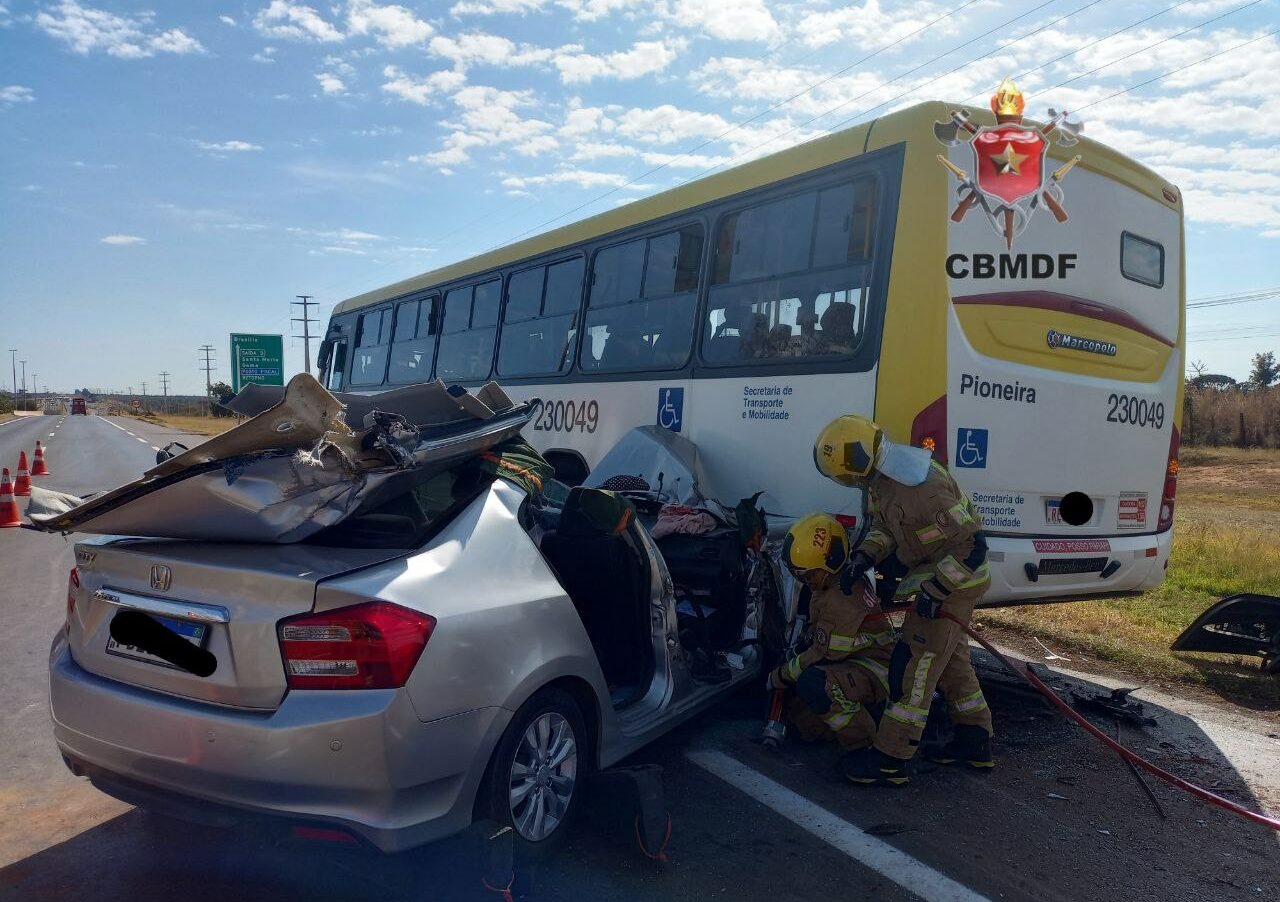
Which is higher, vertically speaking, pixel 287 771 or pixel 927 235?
pixel 927 235

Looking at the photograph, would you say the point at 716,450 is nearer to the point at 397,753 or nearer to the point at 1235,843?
the point at 1235,843

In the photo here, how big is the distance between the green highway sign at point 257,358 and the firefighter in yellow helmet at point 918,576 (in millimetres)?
33108

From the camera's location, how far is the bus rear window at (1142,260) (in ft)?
19.1

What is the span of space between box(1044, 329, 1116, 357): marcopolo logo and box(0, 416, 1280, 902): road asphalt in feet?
7.34

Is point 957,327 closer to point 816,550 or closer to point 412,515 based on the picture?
point 816,550

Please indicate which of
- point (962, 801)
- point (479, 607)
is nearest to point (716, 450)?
point (962, 801)

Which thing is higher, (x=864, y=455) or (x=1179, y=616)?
(x=864, y=455)

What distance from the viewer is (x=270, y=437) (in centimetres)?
298

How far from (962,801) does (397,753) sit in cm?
267

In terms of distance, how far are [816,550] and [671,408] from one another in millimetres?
2734

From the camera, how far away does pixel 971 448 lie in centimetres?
520

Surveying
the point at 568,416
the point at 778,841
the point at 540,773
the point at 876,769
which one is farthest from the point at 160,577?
the point at 568,416

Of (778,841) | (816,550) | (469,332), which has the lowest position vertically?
(778,841)

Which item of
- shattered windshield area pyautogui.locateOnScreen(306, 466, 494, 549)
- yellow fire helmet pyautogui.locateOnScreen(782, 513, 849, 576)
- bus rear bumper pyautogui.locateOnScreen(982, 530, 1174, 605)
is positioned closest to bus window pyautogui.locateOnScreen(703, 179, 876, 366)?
yellow fire helmet pyautogui.locateOnScreen(782, 513, 849, 576)
